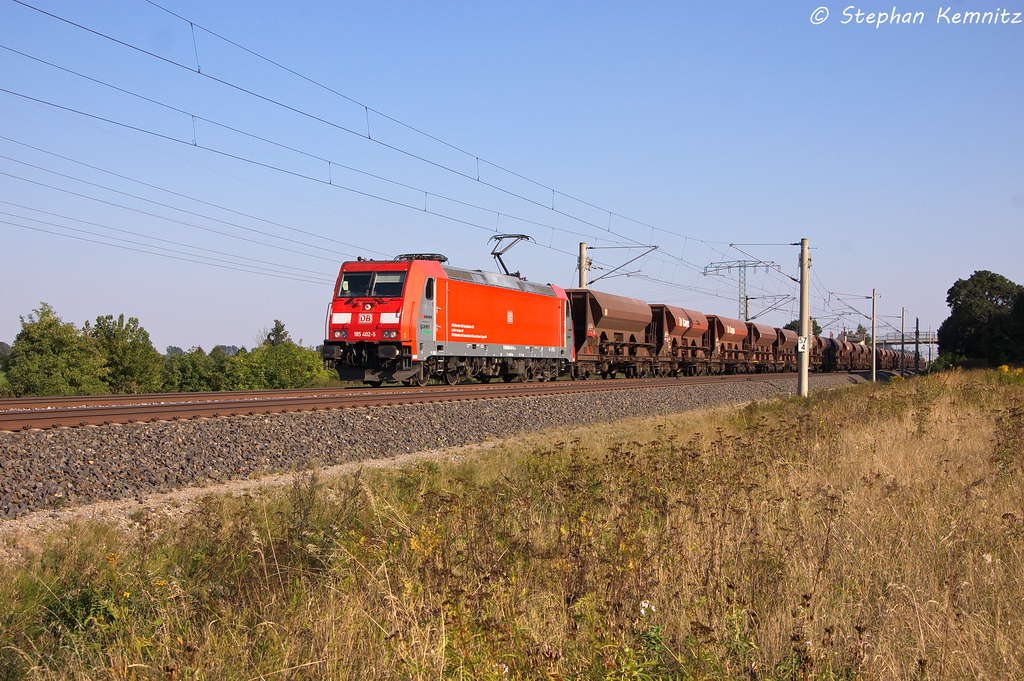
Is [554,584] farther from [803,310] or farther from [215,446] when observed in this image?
[803,310]

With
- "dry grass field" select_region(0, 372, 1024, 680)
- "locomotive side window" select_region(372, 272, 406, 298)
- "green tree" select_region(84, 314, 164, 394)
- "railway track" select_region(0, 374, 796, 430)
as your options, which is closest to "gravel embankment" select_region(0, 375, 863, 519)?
"railway track" select_region(0, 374, 796, 430)

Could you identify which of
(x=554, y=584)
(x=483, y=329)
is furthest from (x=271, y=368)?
(x=554, y=584)

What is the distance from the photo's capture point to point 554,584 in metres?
4.98

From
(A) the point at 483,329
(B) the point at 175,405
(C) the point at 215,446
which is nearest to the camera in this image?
(C) the point at 215,446

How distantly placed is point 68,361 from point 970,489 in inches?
3074

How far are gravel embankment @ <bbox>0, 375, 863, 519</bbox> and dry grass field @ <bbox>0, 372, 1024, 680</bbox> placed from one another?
154 centimetres

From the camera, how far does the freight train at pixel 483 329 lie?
→ 20969 mm

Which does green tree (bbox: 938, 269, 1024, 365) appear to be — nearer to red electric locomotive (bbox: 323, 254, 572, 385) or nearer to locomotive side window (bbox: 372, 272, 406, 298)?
red electric locomotive (bbox: 323, 254, 572, 385)

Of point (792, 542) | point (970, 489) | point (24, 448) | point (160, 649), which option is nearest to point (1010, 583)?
point (792, 542)

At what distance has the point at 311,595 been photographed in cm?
471

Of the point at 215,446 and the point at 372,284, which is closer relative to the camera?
the point at 215,446

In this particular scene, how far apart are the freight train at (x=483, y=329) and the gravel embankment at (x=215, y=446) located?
16.8 ft

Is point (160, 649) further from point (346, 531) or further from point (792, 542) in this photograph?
point (792, 542)

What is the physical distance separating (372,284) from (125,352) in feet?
246
